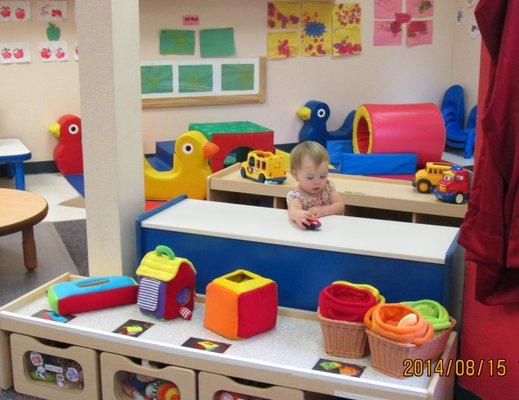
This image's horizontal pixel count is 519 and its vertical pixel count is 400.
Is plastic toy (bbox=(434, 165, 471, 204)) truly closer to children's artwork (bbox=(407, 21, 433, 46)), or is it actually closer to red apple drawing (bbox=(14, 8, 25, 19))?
red apple drawing (bbox=(14, 8, 25, 19))

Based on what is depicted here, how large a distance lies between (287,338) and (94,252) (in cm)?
89

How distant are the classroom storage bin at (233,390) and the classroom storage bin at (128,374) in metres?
0.03

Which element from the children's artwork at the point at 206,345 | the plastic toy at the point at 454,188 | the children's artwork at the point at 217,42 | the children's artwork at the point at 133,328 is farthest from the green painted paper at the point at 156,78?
the children's artwork at the point at 206,345

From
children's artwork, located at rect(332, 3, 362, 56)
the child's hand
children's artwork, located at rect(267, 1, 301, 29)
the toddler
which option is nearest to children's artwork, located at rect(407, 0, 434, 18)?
children's artwork, located at rect(332, 3, 362, 56)

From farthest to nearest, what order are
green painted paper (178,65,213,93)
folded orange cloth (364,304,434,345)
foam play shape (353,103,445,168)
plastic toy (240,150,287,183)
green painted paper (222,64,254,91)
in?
green painted paper (222,64,254,91) < green painted paper (178,65,213,93) < foam play shape (353,103,445,168) < plastic toy (240,150,287,183) < folded orange cloth (364,304,434,345)

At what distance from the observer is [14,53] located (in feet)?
17.3

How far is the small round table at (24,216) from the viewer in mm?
3244

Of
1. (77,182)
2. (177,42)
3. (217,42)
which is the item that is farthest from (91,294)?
(217,42)

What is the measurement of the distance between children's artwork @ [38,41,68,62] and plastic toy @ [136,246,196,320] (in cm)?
351

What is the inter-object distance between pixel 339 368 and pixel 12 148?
3.66 metres

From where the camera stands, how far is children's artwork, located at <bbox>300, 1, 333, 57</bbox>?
20.1 feet

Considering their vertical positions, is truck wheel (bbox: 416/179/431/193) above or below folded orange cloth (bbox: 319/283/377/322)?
above

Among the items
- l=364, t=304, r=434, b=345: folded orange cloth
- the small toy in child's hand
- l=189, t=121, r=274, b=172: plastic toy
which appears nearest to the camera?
l=364, t=304, r=434, b=345: folded orange cloth

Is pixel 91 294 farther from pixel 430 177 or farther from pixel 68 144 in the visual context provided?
pixel 68 144
